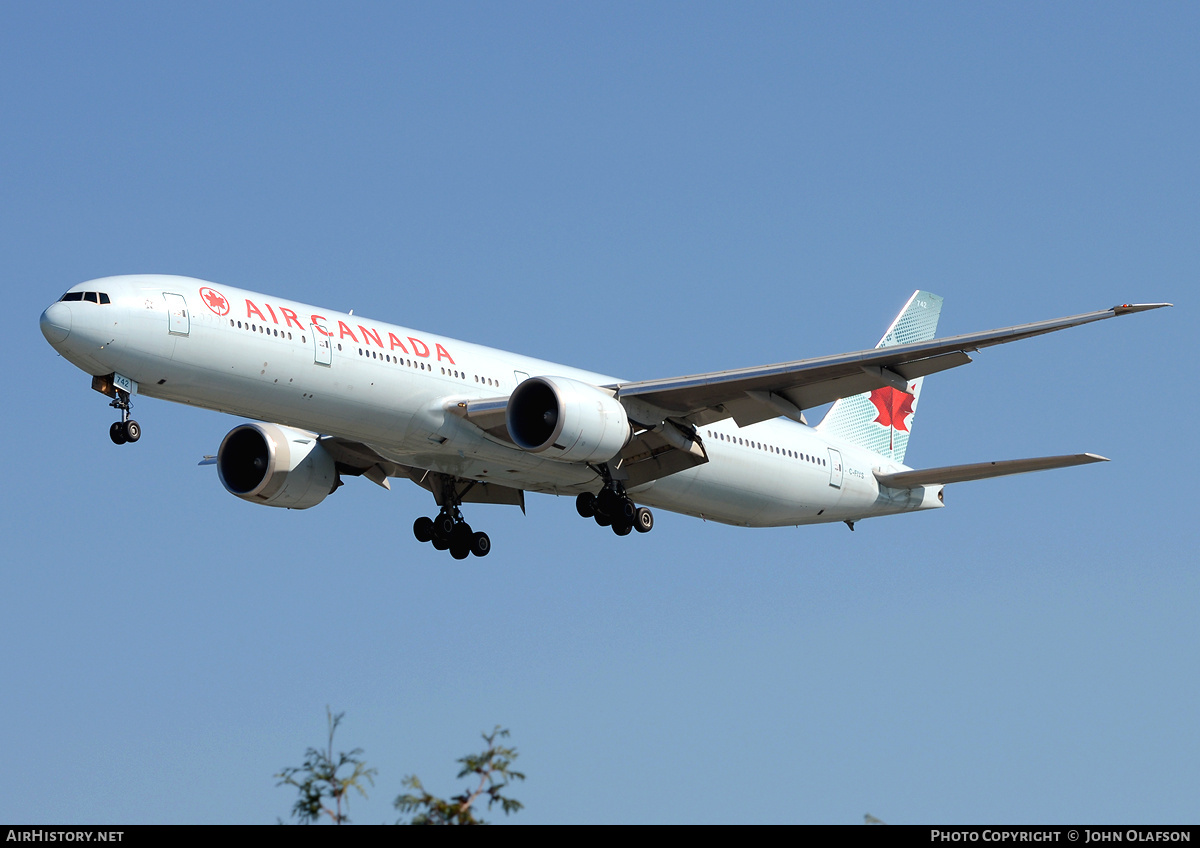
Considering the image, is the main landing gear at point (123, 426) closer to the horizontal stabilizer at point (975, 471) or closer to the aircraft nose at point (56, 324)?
the aircraft nose at point (56, 324)

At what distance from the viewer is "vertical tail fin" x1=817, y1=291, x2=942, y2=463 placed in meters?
42.0

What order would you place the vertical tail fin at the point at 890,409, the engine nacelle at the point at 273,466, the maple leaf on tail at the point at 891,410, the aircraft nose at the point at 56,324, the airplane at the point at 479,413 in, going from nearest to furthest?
1. the aircraft nose at the point at 56,324
2. the airplane at the point at 479,413
3. the engine nacelle at the point at 273,466
4. the vertical tail fin at the point at 890,409
5. the maple leaf on tail at the point at 891,410

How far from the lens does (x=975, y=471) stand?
36.7 m

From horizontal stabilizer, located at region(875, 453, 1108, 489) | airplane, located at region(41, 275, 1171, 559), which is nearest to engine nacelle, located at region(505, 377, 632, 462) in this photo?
airplane, located at region(41, 275, 1171, 559)

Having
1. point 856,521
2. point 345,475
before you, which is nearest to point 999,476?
point 856,521

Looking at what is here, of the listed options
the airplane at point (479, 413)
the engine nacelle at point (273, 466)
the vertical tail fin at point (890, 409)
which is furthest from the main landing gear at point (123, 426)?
the vertical tail fin at point (890, 409)

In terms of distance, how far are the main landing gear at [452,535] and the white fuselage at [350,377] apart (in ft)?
9.21

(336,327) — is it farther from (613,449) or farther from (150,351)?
(613,449)

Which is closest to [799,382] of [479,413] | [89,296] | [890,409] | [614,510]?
[614,510]

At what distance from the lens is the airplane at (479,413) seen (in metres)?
28.2

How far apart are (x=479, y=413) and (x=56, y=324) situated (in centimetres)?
857

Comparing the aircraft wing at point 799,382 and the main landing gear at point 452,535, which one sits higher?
the aircraft wing at point 799,382

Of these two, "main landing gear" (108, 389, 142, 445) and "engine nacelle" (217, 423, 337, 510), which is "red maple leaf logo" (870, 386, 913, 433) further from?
"main landing gear" (108, 389, 142, 445)
